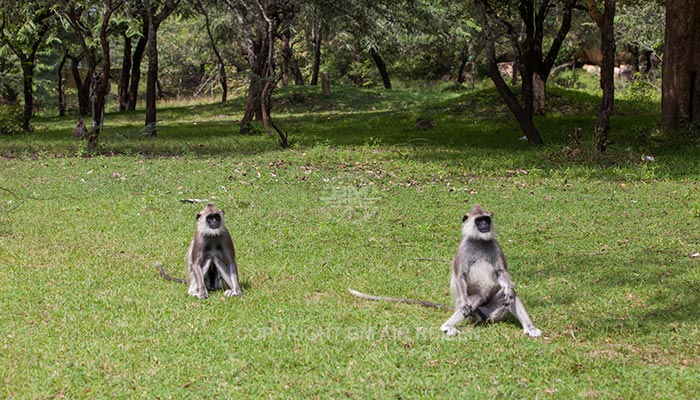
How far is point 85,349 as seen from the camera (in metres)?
6.71

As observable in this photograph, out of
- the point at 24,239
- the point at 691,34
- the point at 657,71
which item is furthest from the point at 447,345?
the point at 657,71

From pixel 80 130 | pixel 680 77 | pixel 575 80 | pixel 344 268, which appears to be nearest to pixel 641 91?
pixel 575 80

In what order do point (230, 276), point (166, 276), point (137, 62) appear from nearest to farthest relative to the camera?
point (230, 276), point (166, 276), point (137, 62)

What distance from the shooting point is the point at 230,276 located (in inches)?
342

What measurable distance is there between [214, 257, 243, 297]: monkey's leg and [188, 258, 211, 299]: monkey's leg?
139 millimetres

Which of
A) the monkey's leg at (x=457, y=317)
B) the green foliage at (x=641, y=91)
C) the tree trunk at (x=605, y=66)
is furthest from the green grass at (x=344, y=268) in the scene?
the green foliage at (x=641, y=91)

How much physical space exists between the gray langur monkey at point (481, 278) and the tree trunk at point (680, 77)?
14.3 m

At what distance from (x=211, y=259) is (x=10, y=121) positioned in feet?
65.8

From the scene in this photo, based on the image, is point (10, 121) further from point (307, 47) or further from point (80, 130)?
point (307, 47)

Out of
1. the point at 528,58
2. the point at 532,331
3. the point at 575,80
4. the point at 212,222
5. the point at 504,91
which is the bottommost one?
the point at 532,331

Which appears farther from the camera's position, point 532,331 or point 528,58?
point 528,58

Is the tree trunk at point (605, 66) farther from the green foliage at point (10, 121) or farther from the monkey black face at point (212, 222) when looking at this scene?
the green foliage at point (10, 121)

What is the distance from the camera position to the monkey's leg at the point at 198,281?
27.9ft

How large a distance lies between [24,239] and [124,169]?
6.25m
